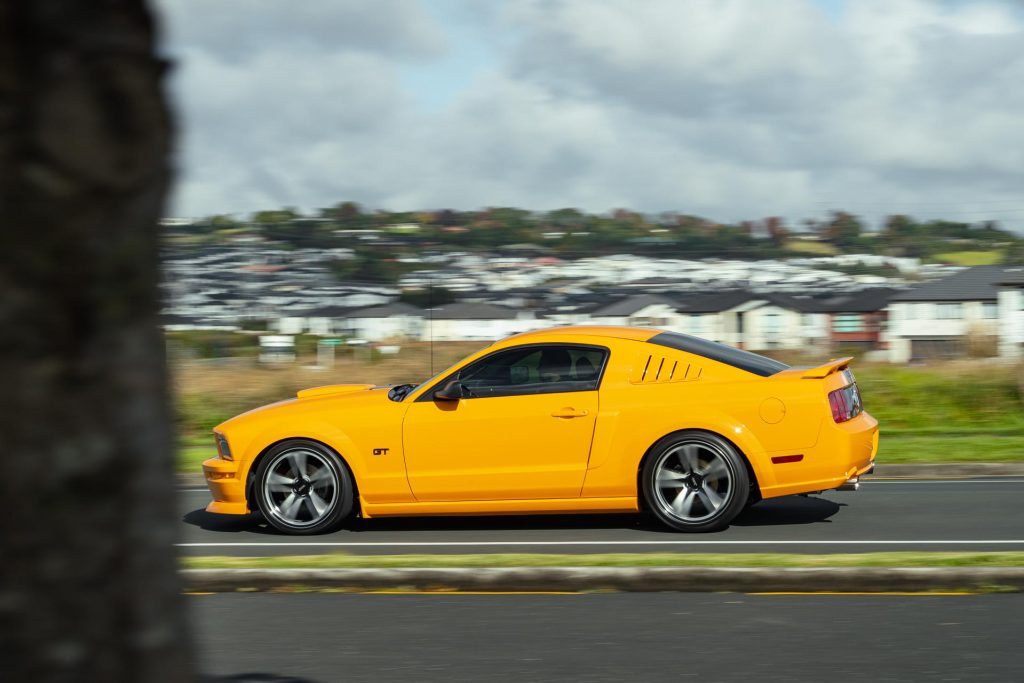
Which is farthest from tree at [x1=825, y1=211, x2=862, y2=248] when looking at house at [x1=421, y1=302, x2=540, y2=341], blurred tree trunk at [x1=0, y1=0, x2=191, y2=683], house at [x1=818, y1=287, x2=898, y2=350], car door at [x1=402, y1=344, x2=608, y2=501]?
blurred tree trunk at [x1=0, y1=0, x2=191, y2=683]

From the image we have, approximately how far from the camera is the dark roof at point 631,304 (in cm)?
2467

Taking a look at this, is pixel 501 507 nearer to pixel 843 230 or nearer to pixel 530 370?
pixel 530 370

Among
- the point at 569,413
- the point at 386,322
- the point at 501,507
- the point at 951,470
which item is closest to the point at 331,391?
the point at 501,507

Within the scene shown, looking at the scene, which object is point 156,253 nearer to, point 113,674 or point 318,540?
point 113,674

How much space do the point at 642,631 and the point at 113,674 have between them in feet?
13.9

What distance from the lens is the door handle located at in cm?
964

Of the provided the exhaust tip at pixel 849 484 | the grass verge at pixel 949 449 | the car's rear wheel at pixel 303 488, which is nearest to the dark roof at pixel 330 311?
the grass verge at pixel 949 449

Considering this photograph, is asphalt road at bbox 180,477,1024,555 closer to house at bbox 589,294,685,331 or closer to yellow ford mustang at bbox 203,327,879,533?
yellow ford mustang at bbox 203,327,879,533

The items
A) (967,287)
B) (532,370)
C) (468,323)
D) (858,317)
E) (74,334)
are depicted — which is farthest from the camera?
(967,287)

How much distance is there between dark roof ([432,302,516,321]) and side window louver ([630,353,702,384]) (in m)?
12.1

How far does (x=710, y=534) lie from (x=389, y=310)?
1403 centimetres

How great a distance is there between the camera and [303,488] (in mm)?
10023

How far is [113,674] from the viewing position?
236 centimetres

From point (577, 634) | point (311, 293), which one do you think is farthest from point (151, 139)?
point (311, 293)
